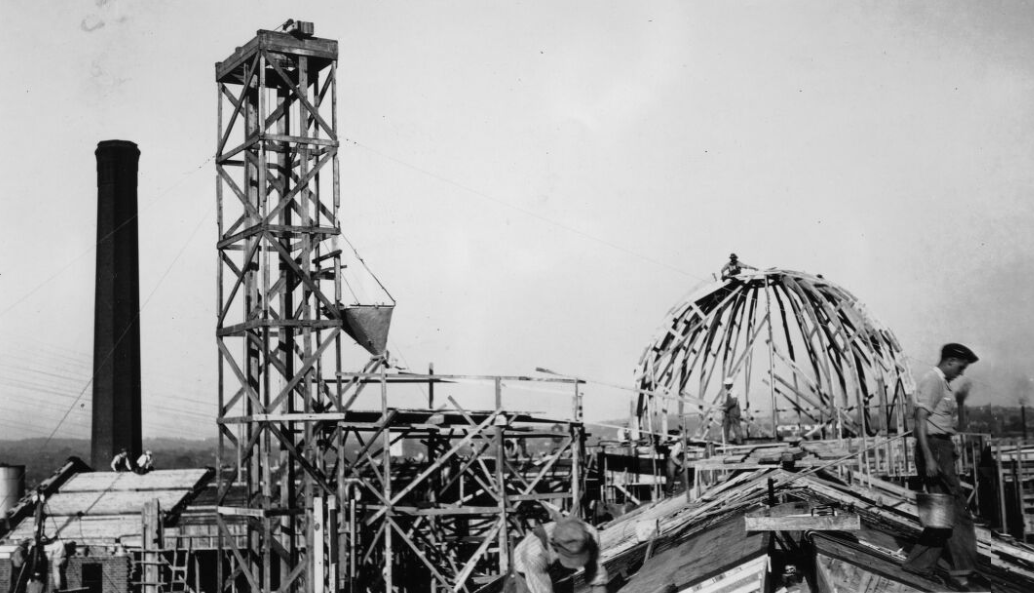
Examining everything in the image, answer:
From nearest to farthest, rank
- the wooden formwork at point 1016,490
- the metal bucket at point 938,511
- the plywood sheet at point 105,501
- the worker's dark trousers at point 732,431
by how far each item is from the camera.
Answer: the metal bucket at point 938,511 < the wooden formwork at point 1016,490 < the worker's dark trousers at point 732,431 < the plywood sheet at point 105,501

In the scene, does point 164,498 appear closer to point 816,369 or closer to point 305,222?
point 305,222

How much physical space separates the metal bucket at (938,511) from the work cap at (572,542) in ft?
8.96

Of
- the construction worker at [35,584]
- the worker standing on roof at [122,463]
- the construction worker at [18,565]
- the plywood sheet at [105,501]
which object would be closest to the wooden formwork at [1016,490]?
the plywood sheet at [105,501]

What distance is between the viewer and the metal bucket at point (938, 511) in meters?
8.44

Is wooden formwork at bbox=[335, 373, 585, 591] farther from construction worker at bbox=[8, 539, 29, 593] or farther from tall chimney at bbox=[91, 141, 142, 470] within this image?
tall chimney at bbox=[91, 141, 142, 470]

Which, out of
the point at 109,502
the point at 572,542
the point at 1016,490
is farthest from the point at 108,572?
the point at 1016,490

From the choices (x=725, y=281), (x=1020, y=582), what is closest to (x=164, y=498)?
(x=725, y=281)

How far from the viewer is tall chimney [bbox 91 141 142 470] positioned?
33.5 metres

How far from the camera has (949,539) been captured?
8.55 metres

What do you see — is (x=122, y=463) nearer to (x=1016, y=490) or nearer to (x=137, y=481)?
(x=137, y=481)

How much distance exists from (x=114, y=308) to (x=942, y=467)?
97.8 ft

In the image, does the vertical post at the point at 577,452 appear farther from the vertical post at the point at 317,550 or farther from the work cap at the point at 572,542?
the work cap at the point at 572,542

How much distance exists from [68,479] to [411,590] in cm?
923

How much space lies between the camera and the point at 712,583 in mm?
8539
